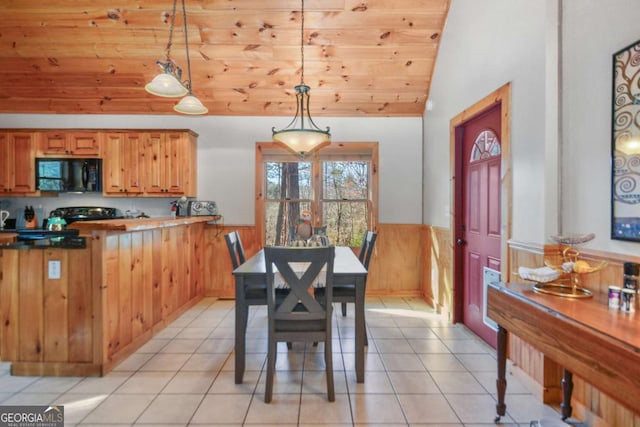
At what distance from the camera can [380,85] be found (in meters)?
4.21

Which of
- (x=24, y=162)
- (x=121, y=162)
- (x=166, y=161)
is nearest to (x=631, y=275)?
(x=166, y=161)

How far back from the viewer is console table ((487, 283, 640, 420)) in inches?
44.3

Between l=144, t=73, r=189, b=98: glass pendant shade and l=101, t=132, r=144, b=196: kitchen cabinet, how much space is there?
213cm

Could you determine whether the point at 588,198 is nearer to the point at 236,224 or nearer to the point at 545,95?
the point at 545,95

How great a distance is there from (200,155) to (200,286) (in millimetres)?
1821

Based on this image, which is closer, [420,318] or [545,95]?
[545,95]

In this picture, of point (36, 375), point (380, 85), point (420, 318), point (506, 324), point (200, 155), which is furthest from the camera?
point (200, 155)

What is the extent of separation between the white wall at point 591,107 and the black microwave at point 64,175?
4.99 m

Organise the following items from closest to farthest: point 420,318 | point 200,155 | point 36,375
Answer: point 36,375 → point 420,318 → point 200,155

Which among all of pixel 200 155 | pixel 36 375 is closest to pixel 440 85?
pixel 200 155

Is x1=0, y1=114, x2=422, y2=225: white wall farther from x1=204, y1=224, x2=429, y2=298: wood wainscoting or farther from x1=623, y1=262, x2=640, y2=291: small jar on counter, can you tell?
x1=623, y1=262, x2=640, y2=291: small jar on counter

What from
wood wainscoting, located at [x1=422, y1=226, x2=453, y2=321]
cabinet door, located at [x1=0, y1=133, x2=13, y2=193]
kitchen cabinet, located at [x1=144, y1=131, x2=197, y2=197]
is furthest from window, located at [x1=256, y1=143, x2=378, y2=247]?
cabinet door, located at [x1=0, y1=133, x2=13, y2=193]

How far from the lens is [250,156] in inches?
180

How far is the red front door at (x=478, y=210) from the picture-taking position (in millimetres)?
2881
